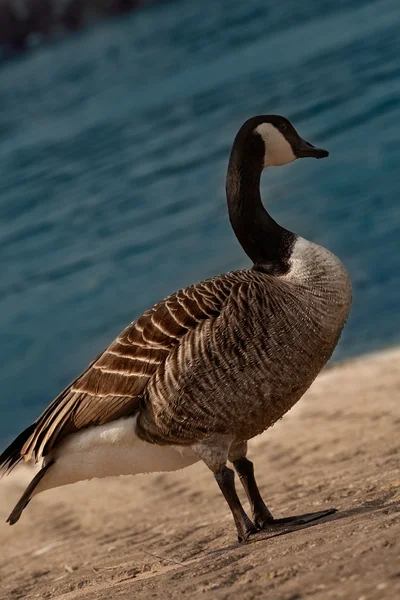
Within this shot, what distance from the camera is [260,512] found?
5723 millimetres

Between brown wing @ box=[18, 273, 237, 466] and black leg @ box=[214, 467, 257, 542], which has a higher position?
brown wing @ box=[18, 273, 237, 466]

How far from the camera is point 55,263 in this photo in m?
22.2

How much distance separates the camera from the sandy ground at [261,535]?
153 inches

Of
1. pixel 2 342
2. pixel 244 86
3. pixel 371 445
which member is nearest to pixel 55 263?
pixel 2 342

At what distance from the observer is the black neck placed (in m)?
5.80

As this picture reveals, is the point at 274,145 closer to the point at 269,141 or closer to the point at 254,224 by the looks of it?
the point at 269,141

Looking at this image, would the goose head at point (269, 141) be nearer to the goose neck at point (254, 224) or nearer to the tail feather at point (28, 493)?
the goose neck at point (254, 224)

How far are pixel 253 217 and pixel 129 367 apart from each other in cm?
118

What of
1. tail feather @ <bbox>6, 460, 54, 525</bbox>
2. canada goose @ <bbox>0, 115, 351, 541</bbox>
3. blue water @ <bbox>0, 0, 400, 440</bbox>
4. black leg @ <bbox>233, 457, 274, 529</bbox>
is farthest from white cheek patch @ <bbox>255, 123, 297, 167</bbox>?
blue water @ <bbox>0, 0, 400, 440</bbox>

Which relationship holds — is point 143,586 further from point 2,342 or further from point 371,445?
point 2,342

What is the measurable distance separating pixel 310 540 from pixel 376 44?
86.3ft

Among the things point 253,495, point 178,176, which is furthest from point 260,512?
point 178,176

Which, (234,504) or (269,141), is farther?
(269,141)

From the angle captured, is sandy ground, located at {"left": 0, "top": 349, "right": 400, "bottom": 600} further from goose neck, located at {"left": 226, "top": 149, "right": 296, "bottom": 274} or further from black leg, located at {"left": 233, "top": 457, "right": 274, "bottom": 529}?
goose neck, located at {"left": 226, "top": 149, "right": 296, "bottom": 274}
